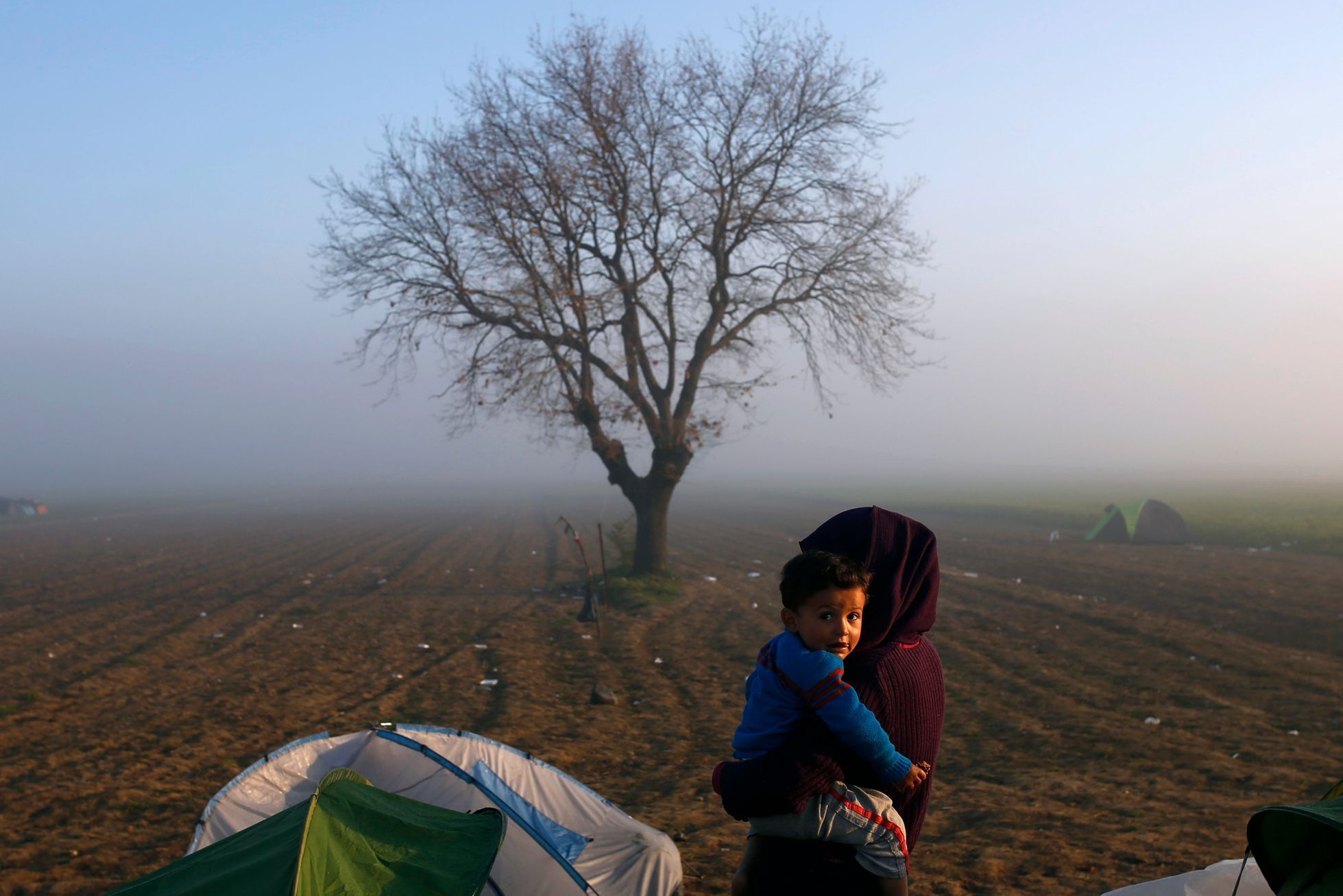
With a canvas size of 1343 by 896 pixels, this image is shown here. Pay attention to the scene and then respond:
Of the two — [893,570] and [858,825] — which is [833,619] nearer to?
[893,570]

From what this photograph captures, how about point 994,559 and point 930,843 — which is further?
point 994,559

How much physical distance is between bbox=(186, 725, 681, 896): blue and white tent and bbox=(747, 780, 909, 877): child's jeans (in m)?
2.39

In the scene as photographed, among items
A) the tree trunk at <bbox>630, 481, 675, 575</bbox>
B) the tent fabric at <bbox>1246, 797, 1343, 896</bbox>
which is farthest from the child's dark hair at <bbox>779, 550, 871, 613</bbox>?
the tree trunk at <bbox>630, 481, 675, 575</bbox>

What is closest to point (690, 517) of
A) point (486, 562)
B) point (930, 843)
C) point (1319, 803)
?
point (486, 562)

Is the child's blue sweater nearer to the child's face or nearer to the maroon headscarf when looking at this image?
the child's face

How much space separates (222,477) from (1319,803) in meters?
200

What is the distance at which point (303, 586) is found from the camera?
61.8 ft

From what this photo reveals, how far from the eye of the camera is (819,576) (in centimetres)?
208

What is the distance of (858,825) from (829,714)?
1.02 ft

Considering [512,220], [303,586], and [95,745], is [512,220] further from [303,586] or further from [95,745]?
[95,745]

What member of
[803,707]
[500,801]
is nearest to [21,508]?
[500,801]

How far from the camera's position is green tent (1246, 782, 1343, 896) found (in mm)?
2457

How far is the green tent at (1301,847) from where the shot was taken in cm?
246

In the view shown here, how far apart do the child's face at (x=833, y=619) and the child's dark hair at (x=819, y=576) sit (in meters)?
0.01
